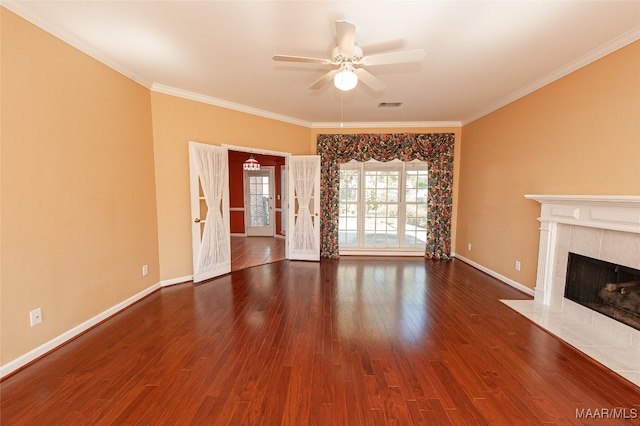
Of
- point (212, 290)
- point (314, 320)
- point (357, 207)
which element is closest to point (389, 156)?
point (357, 207)

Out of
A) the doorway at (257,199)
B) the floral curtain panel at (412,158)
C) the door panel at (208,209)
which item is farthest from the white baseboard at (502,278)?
the doorway at (257,199)

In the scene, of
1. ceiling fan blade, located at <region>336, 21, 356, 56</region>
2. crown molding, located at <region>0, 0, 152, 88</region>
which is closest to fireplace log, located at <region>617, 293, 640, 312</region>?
ceiling fan blade, located at <region>336, 21, 356, 56</region>

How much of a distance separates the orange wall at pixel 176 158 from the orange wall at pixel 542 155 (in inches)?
173

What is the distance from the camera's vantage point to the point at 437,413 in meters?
1.66

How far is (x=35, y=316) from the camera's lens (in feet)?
7.08

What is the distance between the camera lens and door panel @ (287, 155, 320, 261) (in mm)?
5102

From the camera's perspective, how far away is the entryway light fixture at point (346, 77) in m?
2.24

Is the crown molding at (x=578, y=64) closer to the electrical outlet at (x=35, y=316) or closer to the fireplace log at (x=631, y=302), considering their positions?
the fireplace log at (x=631, y=302)

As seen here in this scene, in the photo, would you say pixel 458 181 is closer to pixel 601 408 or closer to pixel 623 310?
pixel 623 310

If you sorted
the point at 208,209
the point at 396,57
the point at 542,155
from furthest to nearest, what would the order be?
the point at 208,209
the point at 542,155
the point at 396,57

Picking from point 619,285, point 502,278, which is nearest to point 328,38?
point 619,285

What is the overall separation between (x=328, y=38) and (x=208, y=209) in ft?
9.39

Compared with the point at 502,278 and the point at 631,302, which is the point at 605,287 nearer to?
the point at 631,302

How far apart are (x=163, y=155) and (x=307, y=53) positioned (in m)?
2.46
